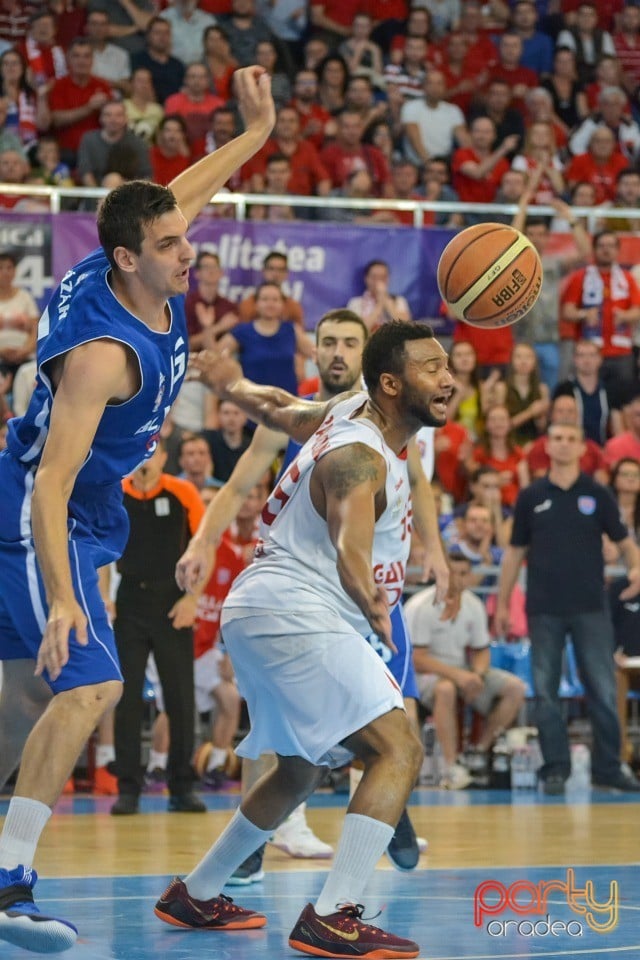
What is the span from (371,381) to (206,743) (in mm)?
7352

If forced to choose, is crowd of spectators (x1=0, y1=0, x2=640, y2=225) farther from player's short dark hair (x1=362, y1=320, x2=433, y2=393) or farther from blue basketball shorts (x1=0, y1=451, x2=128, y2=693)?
blue basketball shorts (x1=0, y1=451, x2=128, y2=693)

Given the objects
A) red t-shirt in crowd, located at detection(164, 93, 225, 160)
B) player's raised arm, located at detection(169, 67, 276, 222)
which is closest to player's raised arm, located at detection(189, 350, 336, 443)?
player's raised arm, located at detection(169, 67, 276, 222)

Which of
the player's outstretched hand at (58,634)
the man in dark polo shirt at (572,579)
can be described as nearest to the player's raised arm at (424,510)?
the player's outstretched hand at (58,634)

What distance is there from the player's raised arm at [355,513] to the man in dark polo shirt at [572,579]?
22.9ft

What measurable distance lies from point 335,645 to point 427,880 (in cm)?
243

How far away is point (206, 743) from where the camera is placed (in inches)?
500

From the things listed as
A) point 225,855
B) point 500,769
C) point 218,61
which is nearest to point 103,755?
point 500,769

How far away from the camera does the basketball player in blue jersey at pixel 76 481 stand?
505cm

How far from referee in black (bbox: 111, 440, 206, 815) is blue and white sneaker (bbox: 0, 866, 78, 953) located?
5.67 meters

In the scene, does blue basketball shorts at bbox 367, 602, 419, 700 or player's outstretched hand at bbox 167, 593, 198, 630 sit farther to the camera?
player's outstretched hand at bbox 167, 593, 198, 630

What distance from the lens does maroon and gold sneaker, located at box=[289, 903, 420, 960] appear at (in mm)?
5285

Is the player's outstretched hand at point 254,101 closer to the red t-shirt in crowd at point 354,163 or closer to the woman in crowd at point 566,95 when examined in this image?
the red t-shirt in crowd at point 354,163

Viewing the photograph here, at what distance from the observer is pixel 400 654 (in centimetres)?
804

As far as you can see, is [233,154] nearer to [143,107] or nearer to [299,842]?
[299,842]
